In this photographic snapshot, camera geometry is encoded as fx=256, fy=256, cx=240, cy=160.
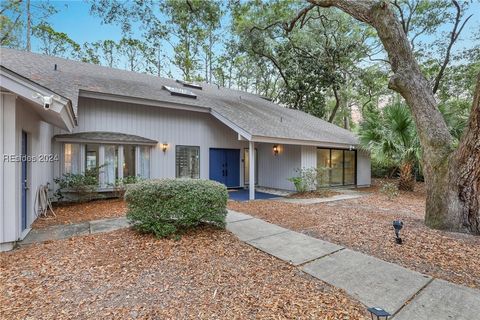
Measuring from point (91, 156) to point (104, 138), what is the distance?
0.81 m

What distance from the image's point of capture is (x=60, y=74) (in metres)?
9.40

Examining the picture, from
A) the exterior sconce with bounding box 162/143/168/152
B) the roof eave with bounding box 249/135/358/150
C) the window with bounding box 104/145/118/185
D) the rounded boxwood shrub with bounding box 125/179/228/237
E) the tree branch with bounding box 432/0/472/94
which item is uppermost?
the tree branch with bounding box 432/0/472/94

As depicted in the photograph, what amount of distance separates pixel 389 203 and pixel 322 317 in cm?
816

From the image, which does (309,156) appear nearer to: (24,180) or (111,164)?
(111,164)

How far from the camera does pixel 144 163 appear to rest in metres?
10.1

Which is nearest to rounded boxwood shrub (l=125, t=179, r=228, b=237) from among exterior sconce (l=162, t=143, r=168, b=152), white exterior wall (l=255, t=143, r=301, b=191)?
exterior sconce (l=162, t=143, r=168, b=152)

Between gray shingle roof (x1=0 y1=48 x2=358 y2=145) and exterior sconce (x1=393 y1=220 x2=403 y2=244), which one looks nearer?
exterior sconce (x1=393 y1=220 x2=403 y2=244)

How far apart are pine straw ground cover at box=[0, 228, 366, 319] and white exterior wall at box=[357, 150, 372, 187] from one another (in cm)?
1206

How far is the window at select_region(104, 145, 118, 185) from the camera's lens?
929 cm

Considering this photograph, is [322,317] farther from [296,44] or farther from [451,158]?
[296,44]

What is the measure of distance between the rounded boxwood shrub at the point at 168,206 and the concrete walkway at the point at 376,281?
0.98 m

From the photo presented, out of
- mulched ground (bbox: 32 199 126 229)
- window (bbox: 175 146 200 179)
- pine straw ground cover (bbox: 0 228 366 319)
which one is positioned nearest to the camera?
pine straw ground cover (bbox: 0 228 366 319)

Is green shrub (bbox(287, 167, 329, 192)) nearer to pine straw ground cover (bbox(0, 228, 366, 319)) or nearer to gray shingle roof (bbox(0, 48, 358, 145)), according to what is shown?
gray shingle roof (bbox(0, 48, 358, 145))

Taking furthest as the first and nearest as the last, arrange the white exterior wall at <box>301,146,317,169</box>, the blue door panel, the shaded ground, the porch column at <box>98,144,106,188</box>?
1. the blue door panel
2. the white exterior wall at <box>301,146,317,169</box>
3. the shaded ground
4. the porch column at <box>98,144,106,188</box>
